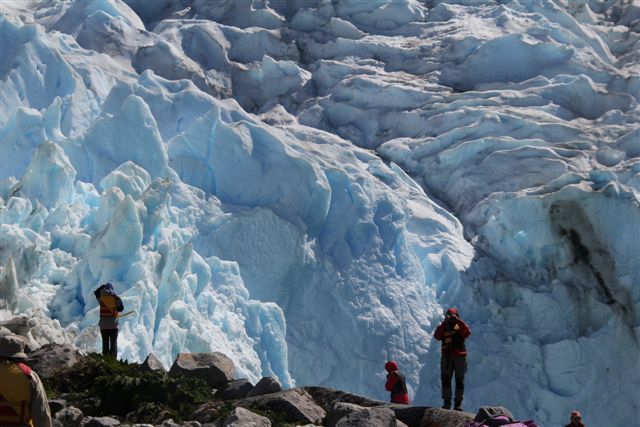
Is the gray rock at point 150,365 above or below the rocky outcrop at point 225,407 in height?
below

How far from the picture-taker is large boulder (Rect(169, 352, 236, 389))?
33.8 ft

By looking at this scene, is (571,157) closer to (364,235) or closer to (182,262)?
(364,235)

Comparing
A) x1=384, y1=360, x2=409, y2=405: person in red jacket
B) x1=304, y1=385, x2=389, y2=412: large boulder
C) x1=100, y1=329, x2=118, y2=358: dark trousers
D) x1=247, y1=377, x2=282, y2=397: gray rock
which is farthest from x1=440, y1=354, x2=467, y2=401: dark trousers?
x1=100, y1=329, x2=118, y2=358: dark trousers

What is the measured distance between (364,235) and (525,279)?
10.6 feet

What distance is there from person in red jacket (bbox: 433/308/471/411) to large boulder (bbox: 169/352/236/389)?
2169mm

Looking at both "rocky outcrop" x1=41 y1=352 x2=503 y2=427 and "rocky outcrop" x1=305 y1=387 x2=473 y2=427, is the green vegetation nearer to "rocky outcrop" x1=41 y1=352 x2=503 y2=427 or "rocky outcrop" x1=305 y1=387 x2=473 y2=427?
"rocky outcrop" x1=41 y1=352 x2=503 y2=427

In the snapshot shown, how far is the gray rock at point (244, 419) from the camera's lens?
7961 millimetres

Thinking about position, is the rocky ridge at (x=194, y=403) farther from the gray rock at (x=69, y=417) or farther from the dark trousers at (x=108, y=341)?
the dark trousers at (x=108, y=341)

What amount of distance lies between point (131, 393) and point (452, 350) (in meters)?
3.25

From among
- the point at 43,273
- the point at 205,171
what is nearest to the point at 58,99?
the point at 205,171

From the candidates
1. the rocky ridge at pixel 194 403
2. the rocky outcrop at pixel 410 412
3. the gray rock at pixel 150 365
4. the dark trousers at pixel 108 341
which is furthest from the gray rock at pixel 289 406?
the dark trousers at pixel 108 341

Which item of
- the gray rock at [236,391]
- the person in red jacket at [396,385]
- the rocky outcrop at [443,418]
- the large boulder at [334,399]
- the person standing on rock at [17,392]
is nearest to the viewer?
the person standing on rock at [17,392]

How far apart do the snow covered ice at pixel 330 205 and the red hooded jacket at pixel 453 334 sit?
5.26 metres

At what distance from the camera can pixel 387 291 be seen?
61.1 ft
